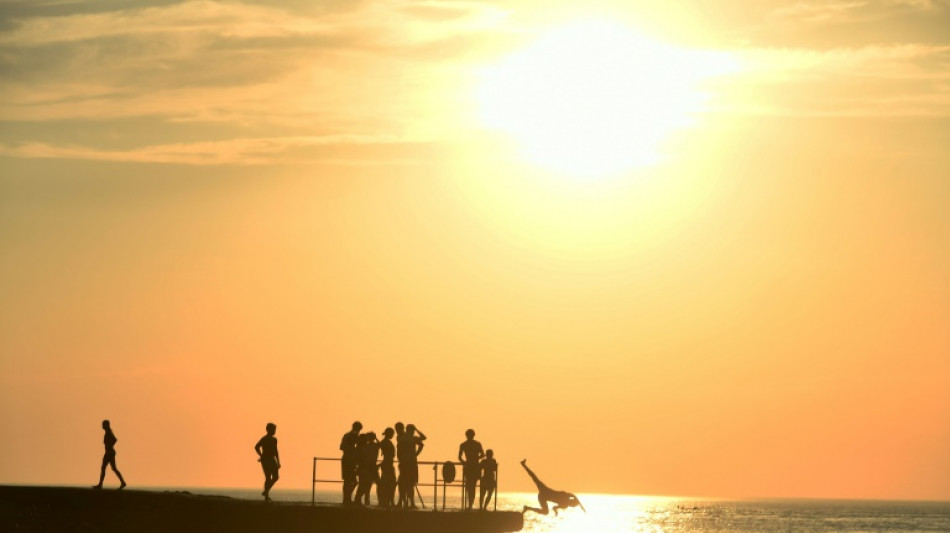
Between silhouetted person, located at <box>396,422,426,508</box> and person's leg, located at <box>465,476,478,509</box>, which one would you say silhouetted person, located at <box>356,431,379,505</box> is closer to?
silhouetted person, located at <box>396,422,426,508</box>

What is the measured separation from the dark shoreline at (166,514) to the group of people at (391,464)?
4.64 ft

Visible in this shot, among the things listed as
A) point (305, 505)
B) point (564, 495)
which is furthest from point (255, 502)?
point (564, 495)

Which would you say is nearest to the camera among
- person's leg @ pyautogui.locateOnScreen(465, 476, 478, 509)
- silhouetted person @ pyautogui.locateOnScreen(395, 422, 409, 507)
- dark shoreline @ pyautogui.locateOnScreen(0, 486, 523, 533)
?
dark shoreline @ pyautogui.locateOnScreen(0, 486, 523, 533)

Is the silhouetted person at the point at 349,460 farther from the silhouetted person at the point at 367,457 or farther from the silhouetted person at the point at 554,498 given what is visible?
the silhouetted person at the point at 554,498

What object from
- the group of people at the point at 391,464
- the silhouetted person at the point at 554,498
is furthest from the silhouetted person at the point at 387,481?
the silhouetted person at the point at 554,498

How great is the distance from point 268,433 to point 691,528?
358ft

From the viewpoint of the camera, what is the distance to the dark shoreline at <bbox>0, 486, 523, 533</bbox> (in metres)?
42.4

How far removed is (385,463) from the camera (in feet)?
149

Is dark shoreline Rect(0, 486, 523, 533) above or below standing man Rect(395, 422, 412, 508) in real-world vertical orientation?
below

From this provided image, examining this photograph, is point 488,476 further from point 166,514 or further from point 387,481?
point 166,514

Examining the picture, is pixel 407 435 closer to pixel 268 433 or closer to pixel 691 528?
pixel 268 433

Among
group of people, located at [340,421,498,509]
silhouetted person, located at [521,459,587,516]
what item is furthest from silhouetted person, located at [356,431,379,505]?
silhouetted person, located at [521,459,587,516]

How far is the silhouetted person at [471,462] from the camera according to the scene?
45.4 meters

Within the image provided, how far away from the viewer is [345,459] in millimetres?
45188
